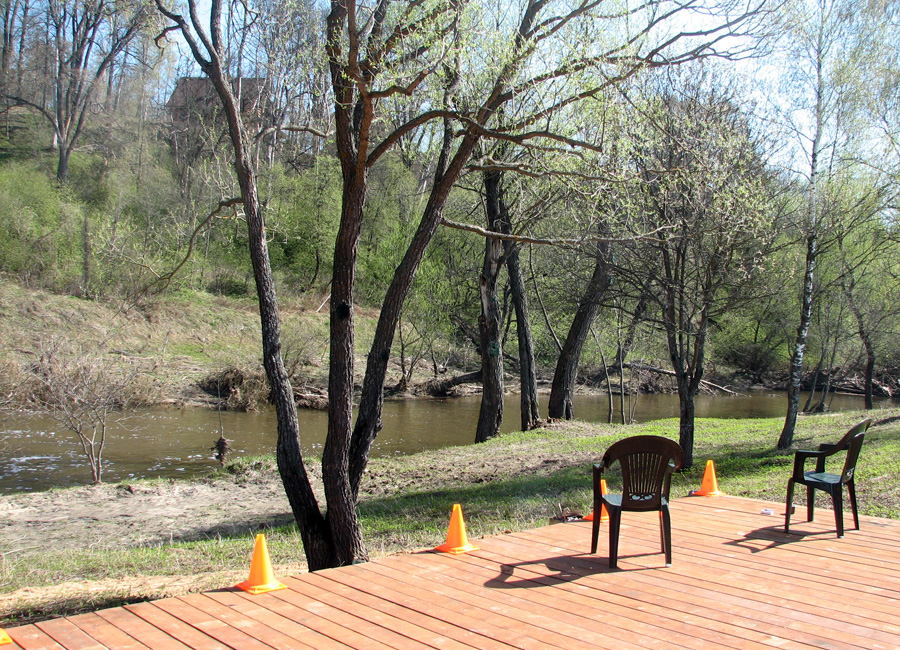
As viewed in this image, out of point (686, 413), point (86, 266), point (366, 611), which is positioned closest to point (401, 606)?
point (366, 611)

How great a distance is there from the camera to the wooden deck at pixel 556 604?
4.04 metres

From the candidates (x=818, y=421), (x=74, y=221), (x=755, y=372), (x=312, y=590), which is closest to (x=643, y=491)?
(x=312, y=590)

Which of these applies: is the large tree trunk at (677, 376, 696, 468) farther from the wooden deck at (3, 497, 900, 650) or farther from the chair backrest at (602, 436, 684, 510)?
the chair backrest at (602, 436, 684, 510)

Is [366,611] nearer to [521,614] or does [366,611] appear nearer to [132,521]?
[521,614]

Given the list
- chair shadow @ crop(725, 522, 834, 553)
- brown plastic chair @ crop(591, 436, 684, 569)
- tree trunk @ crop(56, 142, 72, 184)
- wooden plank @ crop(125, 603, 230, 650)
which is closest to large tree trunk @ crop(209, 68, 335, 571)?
wooden plank @ crop(125, 603, 230, 650)

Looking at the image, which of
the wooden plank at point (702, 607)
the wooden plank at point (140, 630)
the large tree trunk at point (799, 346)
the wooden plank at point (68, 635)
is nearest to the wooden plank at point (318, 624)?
the wooden plank at point (140, 630)

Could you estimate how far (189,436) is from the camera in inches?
796

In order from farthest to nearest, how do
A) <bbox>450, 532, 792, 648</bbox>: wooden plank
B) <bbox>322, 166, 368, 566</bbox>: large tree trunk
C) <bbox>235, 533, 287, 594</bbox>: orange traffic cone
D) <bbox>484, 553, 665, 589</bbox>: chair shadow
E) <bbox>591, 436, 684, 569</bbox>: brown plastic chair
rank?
<bbox>322, 166, 368, 566</bbox>: large tree trunk, <bbox>591, 436, 684, 569</bbox>: brown plastic chair, <bbox>484, 553, 665, 589</bbox>: chair shadow, <bbox>235, 533, 287, 594</bbox>: orange traffic cone, <bbox>450, 532, 792, 648</bbox>: wooden plank

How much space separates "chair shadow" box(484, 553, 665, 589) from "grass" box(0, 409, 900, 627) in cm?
249

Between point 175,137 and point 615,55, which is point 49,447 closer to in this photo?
point 615,55

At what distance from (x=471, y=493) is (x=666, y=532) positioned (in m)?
6.24

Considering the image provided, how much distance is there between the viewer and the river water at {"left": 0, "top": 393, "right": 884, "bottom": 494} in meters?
15.9

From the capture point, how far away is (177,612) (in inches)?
176

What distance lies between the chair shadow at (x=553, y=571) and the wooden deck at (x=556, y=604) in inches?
0.6
